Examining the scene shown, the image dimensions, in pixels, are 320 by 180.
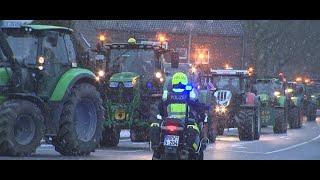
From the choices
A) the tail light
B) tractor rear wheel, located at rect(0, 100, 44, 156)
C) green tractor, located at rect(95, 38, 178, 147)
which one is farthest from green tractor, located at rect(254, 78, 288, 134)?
the tail light

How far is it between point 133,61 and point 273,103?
8976 millimetres

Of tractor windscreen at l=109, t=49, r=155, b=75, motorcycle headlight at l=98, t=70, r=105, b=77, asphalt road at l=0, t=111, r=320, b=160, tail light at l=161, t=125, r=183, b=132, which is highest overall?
tractor windscreen at l=109, t=49, r=155, b=75

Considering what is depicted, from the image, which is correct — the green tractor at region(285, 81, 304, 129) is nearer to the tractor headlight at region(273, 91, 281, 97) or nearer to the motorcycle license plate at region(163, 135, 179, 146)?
the tractor headlight at region(273, 91, 281, 97)

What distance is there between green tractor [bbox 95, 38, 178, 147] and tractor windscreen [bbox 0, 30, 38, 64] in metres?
3.74

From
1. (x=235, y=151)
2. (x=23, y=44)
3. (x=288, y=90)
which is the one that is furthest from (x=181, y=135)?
(x=288, y=90)

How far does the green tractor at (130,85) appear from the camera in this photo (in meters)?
16.5

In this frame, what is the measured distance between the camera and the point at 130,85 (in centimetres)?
1658

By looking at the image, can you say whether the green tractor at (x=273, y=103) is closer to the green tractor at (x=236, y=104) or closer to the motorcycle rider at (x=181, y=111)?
the green tractor at (x=236, y=104)

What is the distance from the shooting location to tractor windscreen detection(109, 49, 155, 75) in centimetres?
1727

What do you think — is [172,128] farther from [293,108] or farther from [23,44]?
[293,108]

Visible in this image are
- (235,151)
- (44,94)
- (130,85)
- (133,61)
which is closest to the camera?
(44,94)
